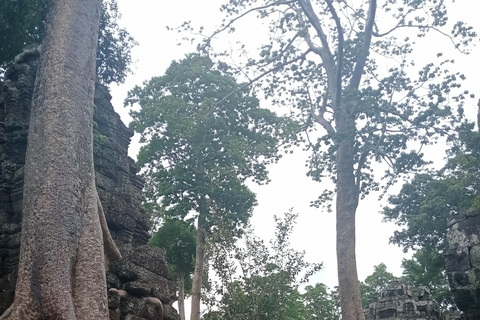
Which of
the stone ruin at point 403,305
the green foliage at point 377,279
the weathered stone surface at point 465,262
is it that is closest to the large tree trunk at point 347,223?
the weathered stone surface at point 465,262

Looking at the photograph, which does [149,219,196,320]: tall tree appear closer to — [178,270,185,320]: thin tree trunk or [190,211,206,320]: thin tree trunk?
[178,270,185,320]: thin tree trunk

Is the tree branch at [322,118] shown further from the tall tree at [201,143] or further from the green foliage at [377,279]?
the green foliage at [377,279]

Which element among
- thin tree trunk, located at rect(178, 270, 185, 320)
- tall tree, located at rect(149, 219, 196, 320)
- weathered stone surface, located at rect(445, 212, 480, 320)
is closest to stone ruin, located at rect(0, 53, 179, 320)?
weathered stone surface, located at rect(445, 212, 480, 320)

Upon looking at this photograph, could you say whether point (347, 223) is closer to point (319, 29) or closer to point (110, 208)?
point (319, 29)

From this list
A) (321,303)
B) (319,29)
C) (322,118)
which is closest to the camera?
(319,29)

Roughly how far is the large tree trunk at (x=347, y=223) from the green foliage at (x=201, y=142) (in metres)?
7.15

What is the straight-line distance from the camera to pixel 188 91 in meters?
17.5

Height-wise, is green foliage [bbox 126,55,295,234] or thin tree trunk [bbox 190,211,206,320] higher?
green foliage [bbox 126,55,295,234]

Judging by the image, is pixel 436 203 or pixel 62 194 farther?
pixel 436 203

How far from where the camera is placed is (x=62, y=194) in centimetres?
368

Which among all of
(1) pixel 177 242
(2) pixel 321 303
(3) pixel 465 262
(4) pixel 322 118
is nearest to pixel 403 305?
(3) pixel 465 262

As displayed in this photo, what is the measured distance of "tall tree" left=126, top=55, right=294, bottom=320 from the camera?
1634 cm

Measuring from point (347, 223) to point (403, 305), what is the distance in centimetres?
289

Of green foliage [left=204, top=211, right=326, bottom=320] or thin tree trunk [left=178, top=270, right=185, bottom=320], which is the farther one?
thin tree trunk [left=178, top=270, right=185, bottom=320]
